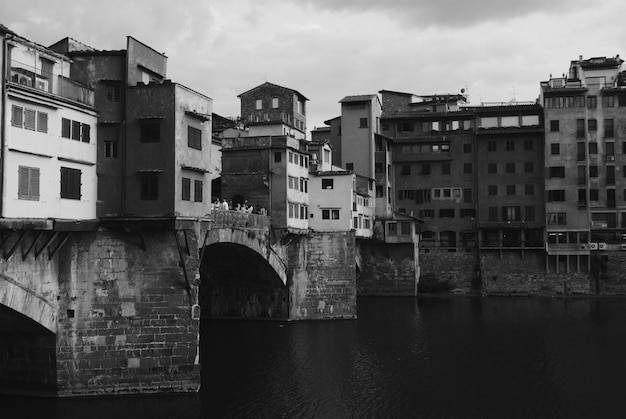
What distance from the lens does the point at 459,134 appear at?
303ft

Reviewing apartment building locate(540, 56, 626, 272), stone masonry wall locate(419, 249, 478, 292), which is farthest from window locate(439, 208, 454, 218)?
apartment building locate(540, 56, 626, 272)

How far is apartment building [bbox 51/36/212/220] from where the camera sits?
108ft

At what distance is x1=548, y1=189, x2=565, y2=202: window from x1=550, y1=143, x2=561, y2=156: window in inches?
198

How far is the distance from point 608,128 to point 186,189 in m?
71.5

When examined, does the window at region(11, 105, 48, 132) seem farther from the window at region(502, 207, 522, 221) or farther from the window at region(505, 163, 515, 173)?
the window at region(505, 163, 515, 173)

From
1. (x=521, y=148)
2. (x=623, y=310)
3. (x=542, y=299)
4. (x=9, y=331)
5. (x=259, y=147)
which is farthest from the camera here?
(x=521, y=148)

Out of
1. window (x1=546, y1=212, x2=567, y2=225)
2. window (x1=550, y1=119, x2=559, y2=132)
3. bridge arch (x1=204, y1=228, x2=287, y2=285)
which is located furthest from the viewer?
window (x1=550, y1=119, x2=559, y2=132)

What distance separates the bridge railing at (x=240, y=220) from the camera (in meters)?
48.1

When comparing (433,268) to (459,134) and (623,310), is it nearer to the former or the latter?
(459,134)

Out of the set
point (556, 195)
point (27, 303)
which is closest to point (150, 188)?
point (27, 303)

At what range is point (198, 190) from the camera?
35219 millimetres

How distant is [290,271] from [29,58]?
118 ft

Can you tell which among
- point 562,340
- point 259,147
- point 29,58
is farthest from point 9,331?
point 562,340

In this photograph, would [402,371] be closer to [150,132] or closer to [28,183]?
[150,132]
